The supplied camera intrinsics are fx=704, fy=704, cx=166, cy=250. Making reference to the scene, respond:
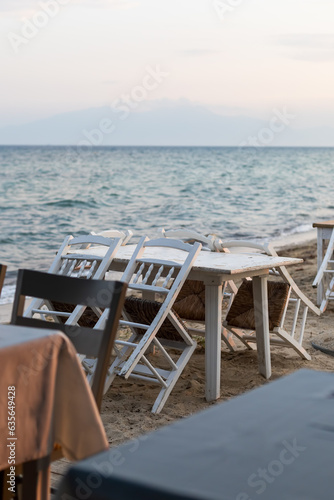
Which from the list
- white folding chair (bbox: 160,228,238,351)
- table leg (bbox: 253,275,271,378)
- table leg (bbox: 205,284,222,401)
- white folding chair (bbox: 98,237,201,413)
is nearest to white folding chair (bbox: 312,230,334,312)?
white folding chair (bbox: 160,228,238,351)

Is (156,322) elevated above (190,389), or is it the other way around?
(156,322)

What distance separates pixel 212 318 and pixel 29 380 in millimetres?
2316

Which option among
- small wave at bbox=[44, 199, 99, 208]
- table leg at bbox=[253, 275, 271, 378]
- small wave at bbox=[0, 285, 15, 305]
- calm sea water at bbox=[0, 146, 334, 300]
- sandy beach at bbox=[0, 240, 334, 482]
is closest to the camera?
sandy beach at bbox=[0, 240, 334, 482]

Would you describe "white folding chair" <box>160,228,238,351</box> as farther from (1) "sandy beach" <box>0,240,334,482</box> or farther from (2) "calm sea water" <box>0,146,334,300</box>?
(2) "calm sea water" <box>0,146,334,300</box>

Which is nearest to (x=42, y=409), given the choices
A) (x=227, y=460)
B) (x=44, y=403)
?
(x=44, y=403)

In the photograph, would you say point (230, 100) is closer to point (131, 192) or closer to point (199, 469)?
point (131, 192)

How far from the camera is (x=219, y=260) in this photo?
4.65 m

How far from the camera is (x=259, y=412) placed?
4.76ft

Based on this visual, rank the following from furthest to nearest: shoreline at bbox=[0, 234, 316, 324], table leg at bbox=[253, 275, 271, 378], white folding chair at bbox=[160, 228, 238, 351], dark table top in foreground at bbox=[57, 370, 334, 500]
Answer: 1. shoreline at bbox=[0, 234, 316, 324]
2. white folding chair at bbox=[160, 228, 238, 351]
3. table leg at bbox=[253, 275, 271, 378]
4. dark table top in foreground at bbox=[57, 370, 334, 500]

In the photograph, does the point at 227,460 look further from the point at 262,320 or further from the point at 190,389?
the point at 262,320

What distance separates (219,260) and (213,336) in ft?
1.78

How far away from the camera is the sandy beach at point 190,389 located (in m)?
4.05

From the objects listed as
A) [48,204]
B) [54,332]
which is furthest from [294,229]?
[54,332]

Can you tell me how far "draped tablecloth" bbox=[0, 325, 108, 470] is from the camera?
2.14 meters
